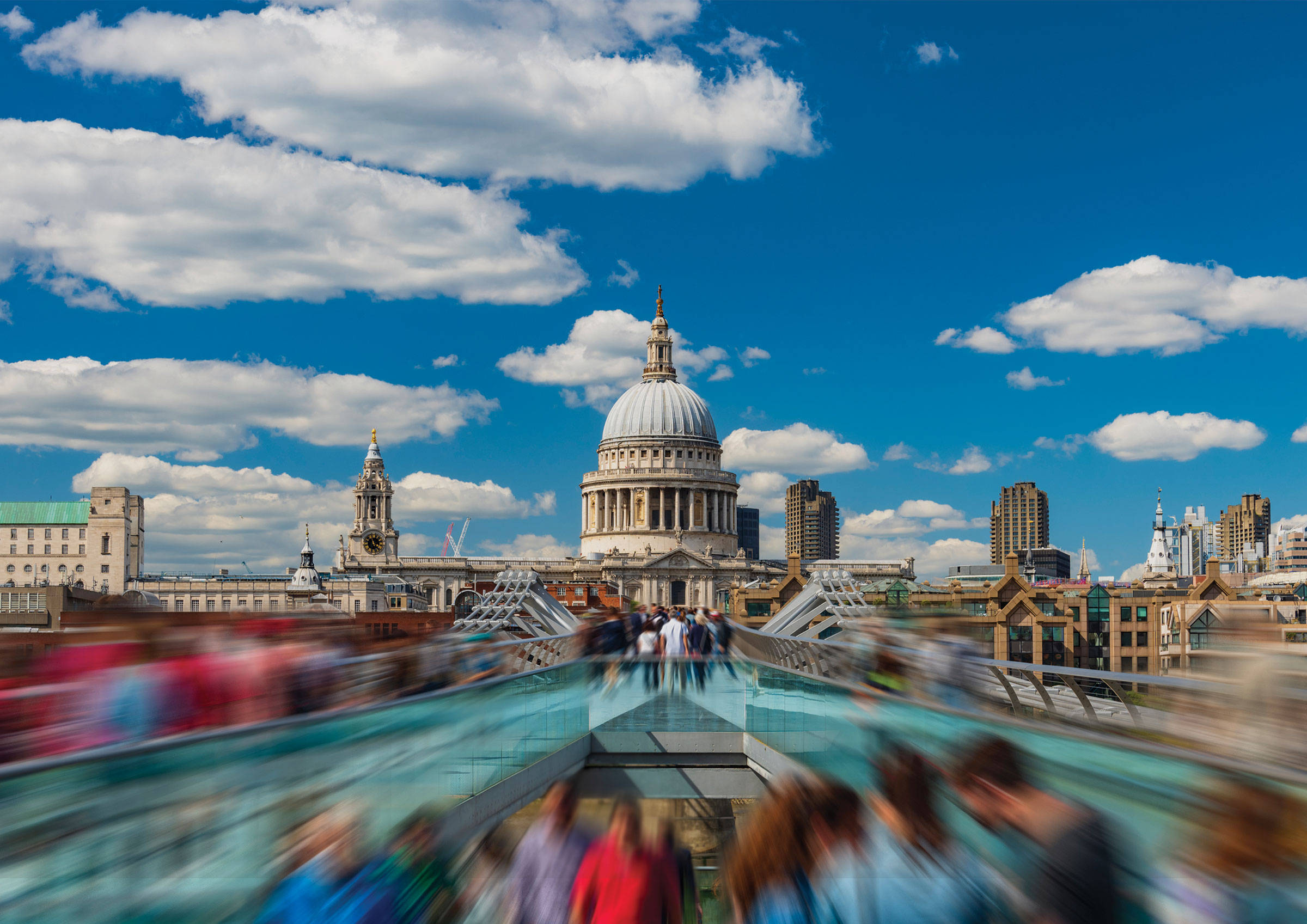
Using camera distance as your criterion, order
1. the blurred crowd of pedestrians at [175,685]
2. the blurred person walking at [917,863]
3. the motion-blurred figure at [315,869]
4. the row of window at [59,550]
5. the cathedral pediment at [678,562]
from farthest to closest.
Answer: the row of window at [59,550] → the cathedral pediment at [678,562] → the blurred crowd of pedestrians at [175,685] → the blurred person walking at [917,863] → the motion-blurred figure at [315,869]

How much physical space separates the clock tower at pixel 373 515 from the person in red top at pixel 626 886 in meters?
151

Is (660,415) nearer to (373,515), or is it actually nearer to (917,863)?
(373,515)

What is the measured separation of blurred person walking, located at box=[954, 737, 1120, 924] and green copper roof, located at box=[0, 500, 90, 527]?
19687 cm

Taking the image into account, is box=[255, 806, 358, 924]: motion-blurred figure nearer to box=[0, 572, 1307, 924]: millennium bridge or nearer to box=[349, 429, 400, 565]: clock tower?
box=[0, 572, 1307, 924]: millennium bridge

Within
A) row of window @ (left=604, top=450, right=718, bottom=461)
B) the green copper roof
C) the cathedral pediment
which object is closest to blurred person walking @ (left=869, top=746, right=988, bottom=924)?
the cathedral pediment

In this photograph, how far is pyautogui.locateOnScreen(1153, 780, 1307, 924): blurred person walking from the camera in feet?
14.0

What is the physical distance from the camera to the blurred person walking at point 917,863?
595 cm

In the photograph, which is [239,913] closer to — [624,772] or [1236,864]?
[1236,864]

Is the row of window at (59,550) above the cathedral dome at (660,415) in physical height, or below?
below

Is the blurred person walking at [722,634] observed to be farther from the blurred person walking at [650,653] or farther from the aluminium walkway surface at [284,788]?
the aluminium walkway surface at [284,788]

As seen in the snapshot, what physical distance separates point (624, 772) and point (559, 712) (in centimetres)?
267

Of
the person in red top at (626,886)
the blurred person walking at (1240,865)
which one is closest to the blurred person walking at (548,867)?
the person in red top at (626,886)

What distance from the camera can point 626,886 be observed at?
5.68 m

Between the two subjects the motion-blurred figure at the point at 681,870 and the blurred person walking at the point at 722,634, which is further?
the blurred person walking at the point at 722,634
